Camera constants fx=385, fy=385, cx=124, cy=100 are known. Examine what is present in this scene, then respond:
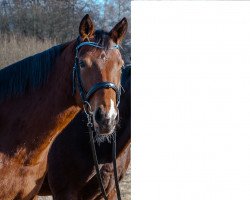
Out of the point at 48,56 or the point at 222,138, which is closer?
the point at 222,138

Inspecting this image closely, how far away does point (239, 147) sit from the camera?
951 mm

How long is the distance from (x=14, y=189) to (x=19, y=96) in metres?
0.25

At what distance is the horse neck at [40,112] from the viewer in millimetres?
1046

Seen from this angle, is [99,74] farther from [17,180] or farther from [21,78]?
[17,180]

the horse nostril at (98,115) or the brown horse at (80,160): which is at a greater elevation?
the horse nostril at (98,115)

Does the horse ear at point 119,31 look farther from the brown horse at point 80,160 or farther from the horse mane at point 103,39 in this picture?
the brown horse at point 80,160

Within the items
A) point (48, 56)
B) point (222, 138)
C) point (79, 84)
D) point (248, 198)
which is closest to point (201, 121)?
point (222, 138)

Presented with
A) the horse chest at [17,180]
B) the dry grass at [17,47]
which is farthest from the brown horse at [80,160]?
the dry grass at [17,47]

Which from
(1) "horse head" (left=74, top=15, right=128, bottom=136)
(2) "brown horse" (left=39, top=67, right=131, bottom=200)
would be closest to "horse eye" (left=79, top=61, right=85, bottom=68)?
(1) "horse head" (left=74, top=15, right=128, bottom=136)

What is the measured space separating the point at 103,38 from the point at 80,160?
44cm

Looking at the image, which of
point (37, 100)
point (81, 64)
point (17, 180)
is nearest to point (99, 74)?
point (81, 64)

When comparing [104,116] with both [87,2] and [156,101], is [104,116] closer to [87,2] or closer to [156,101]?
[156,101]

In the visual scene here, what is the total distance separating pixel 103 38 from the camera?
3.37 ft

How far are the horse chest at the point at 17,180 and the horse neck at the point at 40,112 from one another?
3 cm
